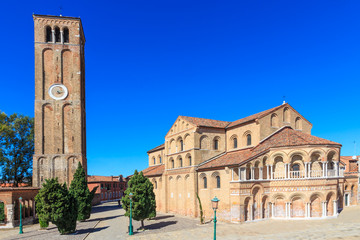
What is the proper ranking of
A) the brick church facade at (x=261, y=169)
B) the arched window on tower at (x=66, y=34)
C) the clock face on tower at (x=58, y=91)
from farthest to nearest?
the arched window on tower at (x=66, y=34) < the clock face on tower at (x=58, y=91) < the brick church facade at (x=261, y=169)

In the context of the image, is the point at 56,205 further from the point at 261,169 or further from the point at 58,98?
the point at 58,98

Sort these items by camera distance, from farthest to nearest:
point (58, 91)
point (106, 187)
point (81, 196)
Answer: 1. point (106, 187)
2. point (58, 91)
3. point (81, 196)

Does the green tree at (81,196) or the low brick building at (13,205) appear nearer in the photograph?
the low brick building at (13,205)

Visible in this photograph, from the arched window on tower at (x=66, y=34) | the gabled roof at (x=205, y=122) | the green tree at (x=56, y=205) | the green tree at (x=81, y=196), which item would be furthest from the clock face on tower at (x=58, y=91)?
the green tree at (x=56, y=205)

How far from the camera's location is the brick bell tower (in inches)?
1556

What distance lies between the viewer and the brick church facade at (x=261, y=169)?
25781mm

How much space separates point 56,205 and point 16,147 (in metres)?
29.0

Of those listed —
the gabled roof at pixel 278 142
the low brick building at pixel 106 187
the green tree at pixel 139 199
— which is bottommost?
the low brick building at pixel 106 187

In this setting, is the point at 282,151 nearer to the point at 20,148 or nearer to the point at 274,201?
the point at 274,201

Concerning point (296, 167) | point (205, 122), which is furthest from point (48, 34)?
point (296, 167)

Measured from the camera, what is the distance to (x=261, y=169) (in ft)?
87.8

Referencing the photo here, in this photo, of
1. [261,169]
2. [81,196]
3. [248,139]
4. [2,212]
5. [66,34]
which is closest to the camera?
[261,169]

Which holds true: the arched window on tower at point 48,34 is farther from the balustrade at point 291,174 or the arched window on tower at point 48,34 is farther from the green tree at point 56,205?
the balustrade at point 291,174

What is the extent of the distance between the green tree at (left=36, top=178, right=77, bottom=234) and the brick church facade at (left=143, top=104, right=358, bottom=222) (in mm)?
14702
